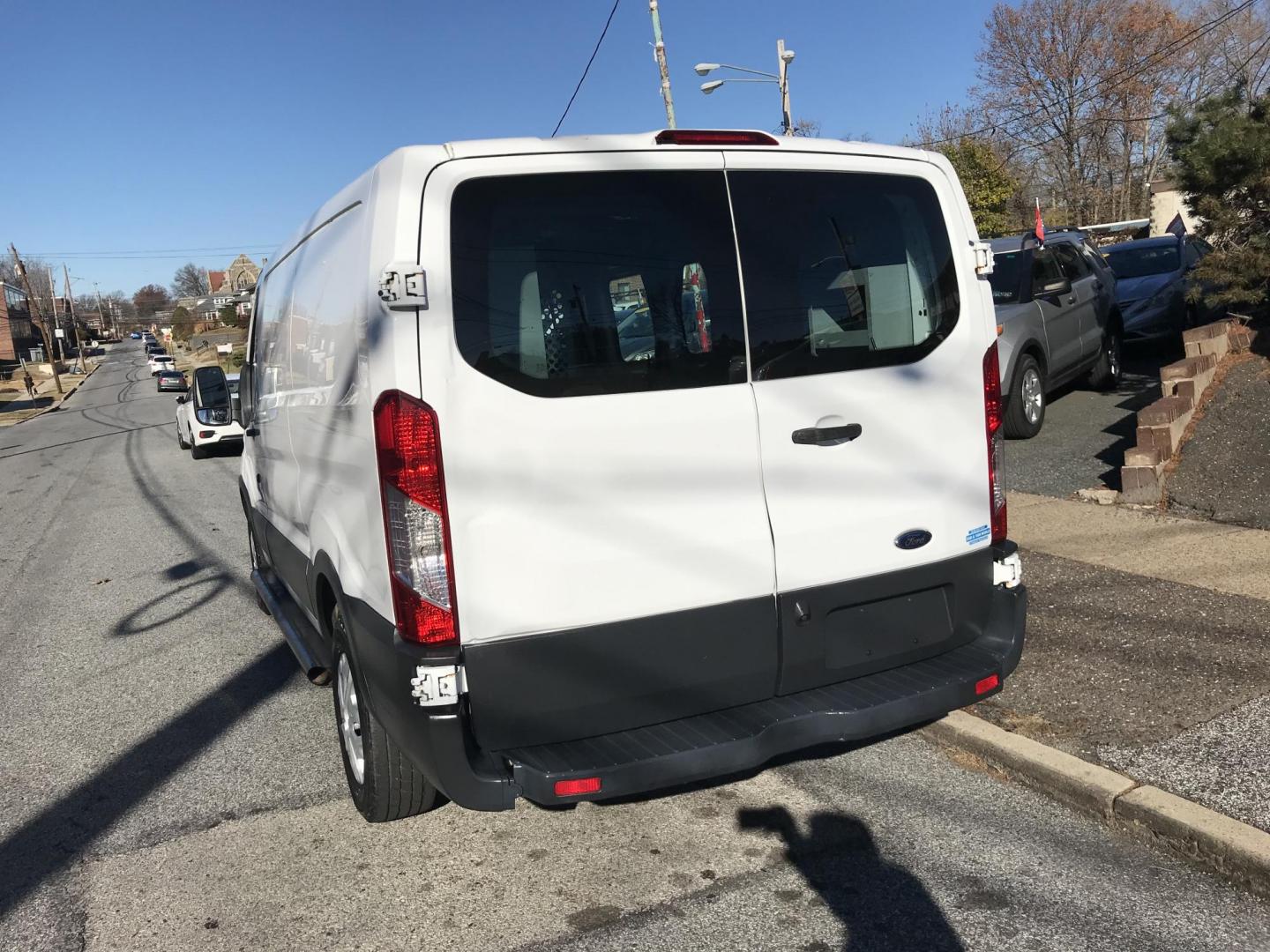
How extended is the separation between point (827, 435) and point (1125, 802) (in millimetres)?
1650

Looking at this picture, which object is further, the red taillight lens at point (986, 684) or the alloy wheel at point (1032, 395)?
the alloy wheel at point (1032, 395)

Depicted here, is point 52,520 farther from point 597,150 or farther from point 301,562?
point 597,150

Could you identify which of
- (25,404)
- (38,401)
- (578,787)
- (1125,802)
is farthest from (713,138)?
(38,401)

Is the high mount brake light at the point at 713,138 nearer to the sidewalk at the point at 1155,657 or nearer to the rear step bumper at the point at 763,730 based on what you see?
the rear step bumper at the point at 763,730

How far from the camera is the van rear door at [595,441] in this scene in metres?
2.97

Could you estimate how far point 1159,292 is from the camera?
1262cm

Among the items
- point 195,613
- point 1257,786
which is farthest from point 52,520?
point 1257,786

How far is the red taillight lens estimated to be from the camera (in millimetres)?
3545

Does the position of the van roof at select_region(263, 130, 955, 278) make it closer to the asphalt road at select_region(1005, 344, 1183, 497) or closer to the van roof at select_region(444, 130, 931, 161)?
the van roof at select_region(444, 130, 931, 161)

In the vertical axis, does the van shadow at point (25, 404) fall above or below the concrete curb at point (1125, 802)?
above

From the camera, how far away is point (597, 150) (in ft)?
10.3

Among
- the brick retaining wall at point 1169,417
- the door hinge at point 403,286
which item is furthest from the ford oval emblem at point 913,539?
the brick retaining wall at point 1169,417

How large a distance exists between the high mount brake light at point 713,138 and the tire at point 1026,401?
22.2 feet

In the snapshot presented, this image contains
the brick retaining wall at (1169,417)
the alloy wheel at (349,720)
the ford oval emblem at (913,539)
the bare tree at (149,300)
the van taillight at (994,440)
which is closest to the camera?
the ford oval emblem at (913,539)
